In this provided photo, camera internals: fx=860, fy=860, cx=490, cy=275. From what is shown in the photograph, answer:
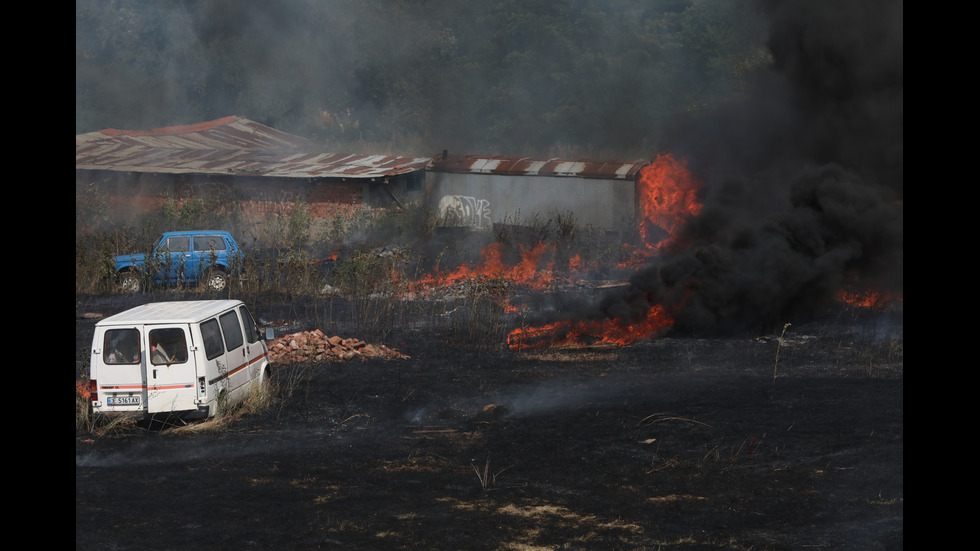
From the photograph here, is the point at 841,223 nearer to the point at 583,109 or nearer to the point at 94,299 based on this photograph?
the point at 94,299

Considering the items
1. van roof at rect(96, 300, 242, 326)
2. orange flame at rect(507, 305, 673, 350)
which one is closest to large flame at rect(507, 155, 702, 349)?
orange flame at rect(507, 305, 673, 350)

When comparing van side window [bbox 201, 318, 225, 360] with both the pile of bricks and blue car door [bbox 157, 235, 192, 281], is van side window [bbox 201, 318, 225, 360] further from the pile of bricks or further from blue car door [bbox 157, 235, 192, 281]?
blue car door [bbox 157, 235, 192, 281]

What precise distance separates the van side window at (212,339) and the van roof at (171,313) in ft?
0.40

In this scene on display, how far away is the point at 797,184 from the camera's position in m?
19.8

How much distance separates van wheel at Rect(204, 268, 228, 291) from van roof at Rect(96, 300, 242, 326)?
31.8 feet

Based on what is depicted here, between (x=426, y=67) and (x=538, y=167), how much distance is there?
67.1 feet

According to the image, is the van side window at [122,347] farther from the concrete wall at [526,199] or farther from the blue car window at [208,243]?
the concrete wall at [526,199]

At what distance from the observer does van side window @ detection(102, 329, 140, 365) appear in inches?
449

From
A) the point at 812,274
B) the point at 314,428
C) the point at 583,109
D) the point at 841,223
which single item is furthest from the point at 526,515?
the point at 583,109

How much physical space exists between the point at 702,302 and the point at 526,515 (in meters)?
10.5

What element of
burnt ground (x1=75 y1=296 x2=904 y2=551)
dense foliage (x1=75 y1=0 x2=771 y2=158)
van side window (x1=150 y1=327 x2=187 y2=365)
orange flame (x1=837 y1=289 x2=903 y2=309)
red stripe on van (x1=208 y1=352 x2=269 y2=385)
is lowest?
burnt ground (x1=75 y1=296 x2=904 y2=551)

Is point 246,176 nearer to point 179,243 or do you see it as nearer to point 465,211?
point 465,211

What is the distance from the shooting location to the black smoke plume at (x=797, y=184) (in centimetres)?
1800

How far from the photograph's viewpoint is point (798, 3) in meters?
22.5
